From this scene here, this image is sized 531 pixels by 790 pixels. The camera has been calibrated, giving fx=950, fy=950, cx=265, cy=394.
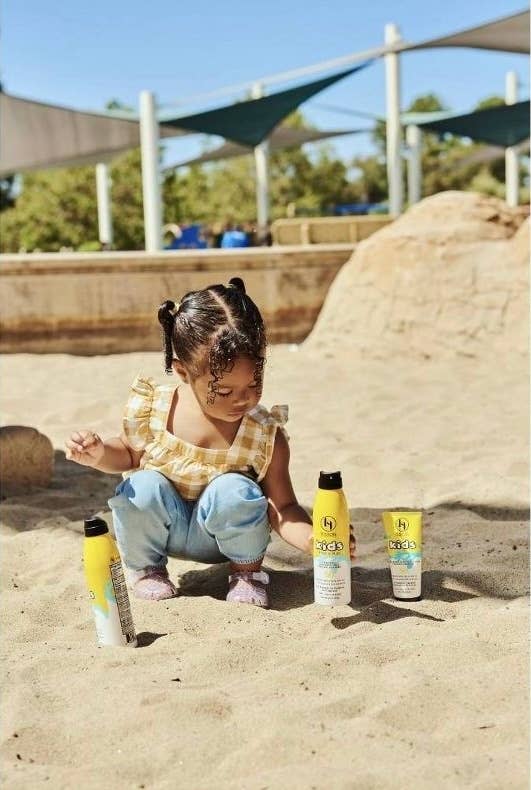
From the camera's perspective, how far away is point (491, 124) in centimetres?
1242

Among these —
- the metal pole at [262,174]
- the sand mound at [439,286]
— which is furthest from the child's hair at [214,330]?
the metal pole at [262,174]

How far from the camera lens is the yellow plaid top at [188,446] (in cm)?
254

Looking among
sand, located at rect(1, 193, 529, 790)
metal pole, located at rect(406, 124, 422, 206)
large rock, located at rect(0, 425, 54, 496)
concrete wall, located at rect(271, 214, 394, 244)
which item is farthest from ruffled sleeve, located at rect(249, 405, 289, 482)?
metal pole, located at rect(406, 124, 422, 206)

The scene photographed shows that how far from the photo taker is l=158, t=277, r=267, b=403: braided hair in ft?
7.79

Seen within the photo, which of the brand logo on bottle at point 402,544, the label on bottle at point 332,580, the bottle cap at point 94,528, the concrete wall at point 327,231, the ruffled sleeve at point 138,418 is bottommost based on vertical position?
the label on bottle at point 332,580

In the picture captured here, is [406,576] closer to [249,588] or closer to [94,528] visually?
[249,588]

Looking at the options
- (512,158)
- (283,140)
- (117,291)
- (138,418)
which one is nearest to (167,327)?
(138,418)

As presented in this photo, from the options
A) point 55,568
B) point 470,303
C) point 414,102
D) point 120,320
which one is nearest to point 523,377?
point 470,303

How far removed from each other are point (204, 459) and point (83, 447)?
0.32m

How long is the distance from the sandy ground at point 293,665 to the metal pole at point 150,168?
16.6ft

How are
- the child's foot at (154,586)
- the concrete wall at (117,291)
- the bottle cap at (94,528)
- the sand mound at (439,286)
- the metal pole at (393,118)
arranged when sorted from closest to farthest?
1. the bottle cap at (94,528)
2. the child's foot at (154,586)
3. the sand mound at (439,286)
4. the concrete wall at (117,291)
5. the metal pole at (393,118)

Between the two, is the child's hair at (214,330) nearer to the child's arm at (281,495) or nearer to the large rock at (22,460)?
the child's arm at (281,495)

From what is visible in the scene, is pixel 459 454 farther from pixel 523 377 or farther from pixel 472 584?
pixel 523 377

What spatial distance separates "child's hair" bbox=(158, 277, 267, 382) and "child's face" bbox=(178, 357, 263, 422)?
0.5 inches
